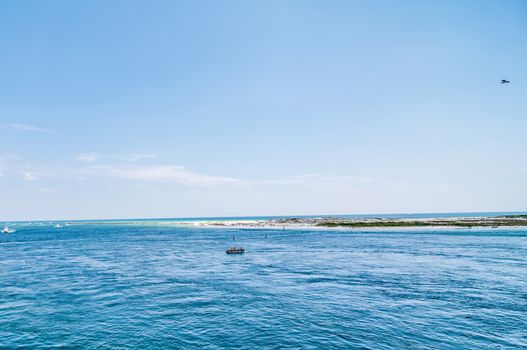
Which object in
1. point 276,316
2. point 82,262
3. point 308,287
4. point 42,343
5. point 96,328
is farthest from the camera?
point 82,262

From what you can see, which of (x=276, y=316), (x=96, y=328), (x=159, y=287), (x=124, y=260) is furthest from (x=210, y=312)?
(x=124, y=260)

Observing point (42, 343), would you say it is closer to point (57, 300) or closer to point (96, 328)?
point (96, 328)

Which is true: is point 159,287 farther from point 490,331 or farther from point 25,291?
point 490,331

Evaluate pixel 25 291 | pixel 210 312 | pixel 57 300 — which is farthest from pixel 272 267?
pixel 25 291

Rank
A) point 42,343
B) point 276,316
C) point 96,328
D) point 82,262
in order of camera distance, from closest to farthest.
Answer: point 42,343, point 96,328, point 276,316, point 82,262

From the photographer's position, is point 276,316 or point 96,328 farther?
point 276,316

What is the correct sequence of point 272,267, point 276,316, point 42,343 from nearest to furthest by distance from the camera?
point 42,343 → point 276,316 → point 272,267
